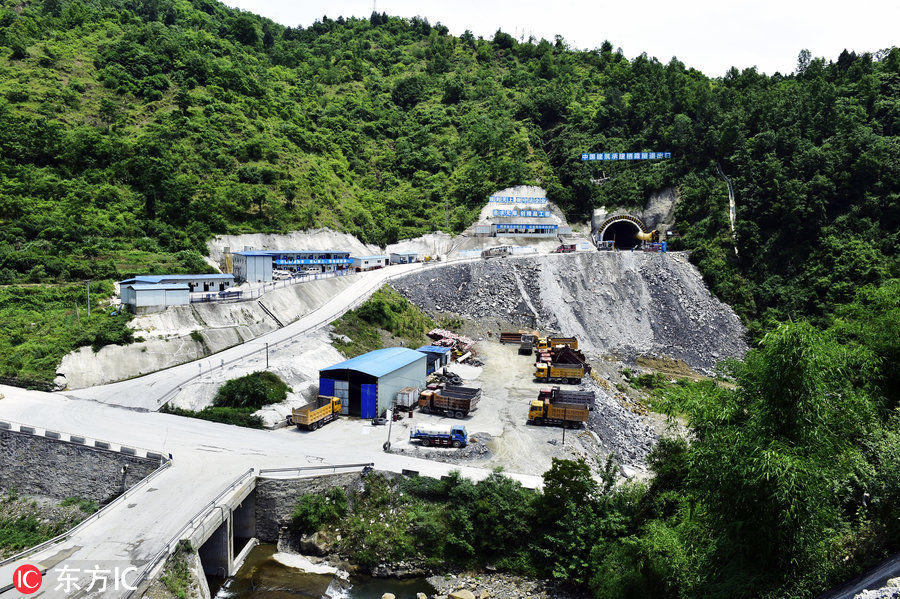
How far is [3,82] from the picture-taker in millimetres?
69438

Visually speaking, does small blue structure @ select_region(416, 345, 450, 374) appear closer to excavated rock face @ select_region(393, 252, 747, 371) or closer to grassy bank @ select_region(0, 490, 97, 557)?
excavated rock face @ select_region(393, 252, 747, 371)

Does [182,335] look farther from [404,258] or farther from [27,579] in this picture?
[404,258]

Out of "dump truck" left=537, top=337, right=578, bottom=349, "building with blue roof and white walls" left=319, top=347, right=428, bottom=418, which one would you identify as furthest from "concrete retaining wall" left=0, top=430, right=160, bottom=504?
"dump truck" left=537, top=337, right=578, bottom=349

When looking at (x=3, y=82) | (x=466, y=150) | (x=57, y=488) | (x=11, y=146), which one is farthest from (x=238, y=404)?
(x=466, y=150)

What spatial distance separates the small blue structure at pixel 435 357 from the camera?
44.8m

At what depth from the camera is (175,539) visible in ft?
63.9

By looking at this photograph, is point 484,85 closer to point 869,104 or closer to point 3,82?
point 869,104

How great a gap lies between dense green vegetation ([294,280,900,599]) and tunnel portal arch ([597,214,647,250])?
2463 inches

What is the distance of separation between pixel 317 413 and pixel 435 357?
49.4 ft

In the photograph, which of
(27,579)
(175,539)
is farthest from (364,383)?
(27,579)

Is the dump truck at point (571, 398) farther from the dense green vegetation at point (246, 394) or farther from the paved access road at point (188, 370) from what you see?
the paved access road at point (188, 370)

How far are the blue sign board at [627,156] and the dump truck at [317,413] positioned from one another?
75.1m

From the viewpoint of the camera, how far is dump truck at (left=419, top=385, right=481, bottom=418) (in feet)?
116

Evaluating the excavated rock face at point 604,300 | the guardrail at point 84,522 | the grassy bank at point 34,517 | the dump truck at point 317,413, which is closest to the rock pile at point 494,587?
the dump truck at point 317,413
